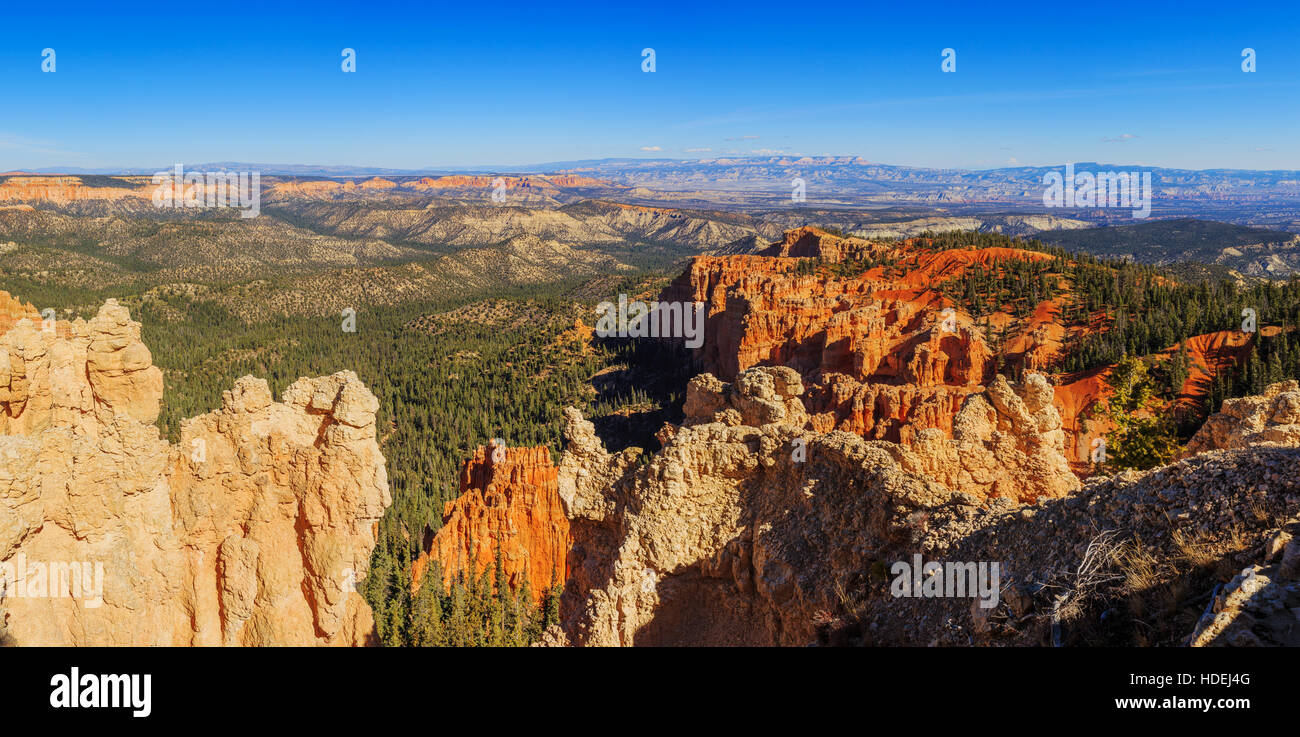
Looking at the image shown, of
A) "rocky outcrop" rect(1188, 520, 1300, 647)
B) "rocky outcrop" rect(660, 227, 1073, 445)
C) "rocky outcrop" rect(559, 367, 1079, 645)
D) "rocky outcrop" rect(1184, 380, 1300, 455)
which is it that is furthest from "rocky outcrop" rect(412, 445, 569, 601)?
"rocky outcrop" rect(1188, 520, 1300, 647)

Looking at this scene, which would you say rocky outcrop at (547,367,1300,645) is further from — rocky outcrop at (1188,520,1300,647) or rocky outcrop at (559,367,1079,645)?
rocky outcrop at (1188,520,1300,647)

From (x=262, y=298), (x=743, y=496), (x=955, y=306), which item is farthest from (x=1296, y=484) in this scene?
(x=262, y=298)

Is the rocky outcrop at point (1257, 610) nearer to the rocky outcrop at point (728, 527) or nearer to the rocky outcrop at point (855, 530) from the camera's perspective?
the rocky outcrop at point (855, 530)

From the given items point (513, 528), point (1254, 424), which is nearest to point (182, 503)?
point (513, 528)

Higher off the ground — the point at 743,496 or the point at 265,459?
the point at 265,459
